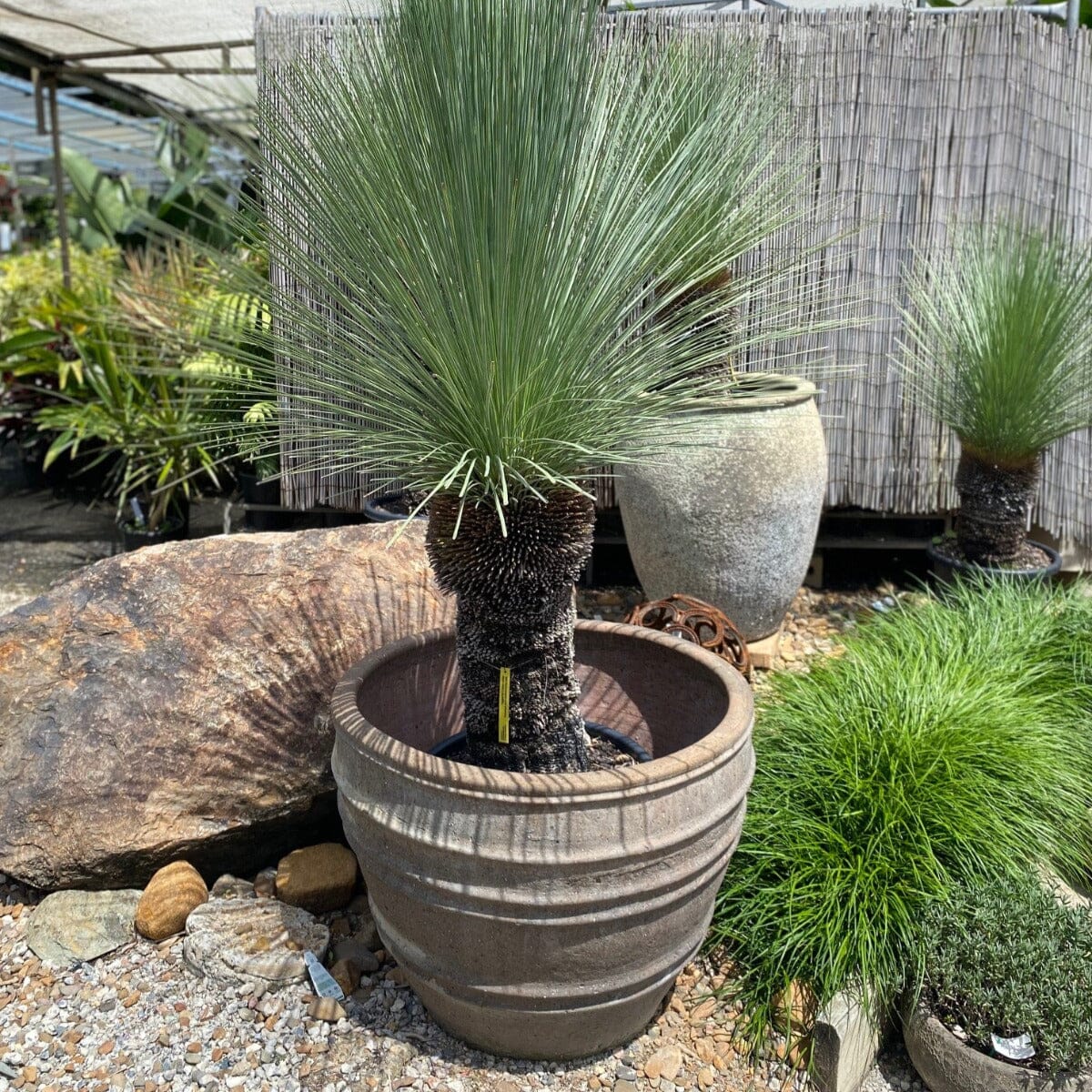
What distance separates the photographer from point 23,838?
2119 millimetres

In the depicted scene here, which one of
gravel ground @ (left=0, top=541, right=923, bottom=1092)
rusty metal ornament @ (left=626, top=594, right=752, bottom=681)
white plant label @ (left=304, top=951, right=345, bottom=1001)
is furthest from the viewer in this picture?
rusty metal ornament @ (left=626, top=594, right=752, bottom=681)

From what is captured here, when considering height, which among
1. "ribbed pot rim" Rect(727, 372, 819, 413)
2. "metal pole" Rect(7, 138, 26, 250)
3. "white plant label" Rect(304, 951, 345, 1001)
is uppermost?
"metal pole" Rect(7, 138, 26, 250)

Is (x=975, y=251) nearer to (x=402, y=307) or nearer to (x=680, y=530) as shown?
(x=680, y=530)

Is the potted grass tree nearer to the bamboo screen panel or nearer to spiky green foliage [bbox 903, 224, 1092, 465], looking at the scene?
spiky green foliage [bbox 903, 224, 1092, 465]

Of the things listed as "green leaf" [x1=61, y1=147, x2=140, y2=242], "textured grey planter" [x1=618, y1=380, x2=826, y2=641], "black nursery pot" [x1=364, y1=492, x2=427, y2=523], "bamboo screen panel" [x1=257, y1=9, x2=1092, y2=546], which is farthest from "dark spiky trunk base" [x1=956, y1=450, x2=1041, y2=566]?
"green leaf" [x1=61, y1=147, x2=140, y2=242]

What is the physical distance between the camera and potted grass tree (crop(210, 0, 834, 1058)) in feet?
4.59

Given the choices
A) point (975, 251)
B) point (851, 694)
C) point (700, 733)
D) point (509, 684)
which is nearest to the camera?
point (509, 684)

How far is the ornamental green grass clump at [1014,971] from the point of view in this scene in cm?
172

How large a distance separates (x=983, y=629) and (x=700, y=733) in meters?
1.40

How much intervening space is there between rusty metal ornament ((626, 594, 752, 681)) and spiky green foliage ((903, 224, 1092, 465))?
1432 millimetres

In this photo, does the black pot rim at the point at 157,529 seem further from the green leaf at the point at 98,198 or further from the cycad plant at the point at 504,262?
the green leaf at the point at 98,198

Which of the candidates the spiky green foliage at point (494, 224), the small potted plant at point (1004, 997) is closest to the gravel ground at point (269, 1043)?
the small potted plant at point (1004, 997)

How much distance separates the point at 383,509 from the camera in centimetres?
371

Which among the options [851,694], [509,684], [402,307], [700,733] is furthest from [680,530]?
[402,307]
